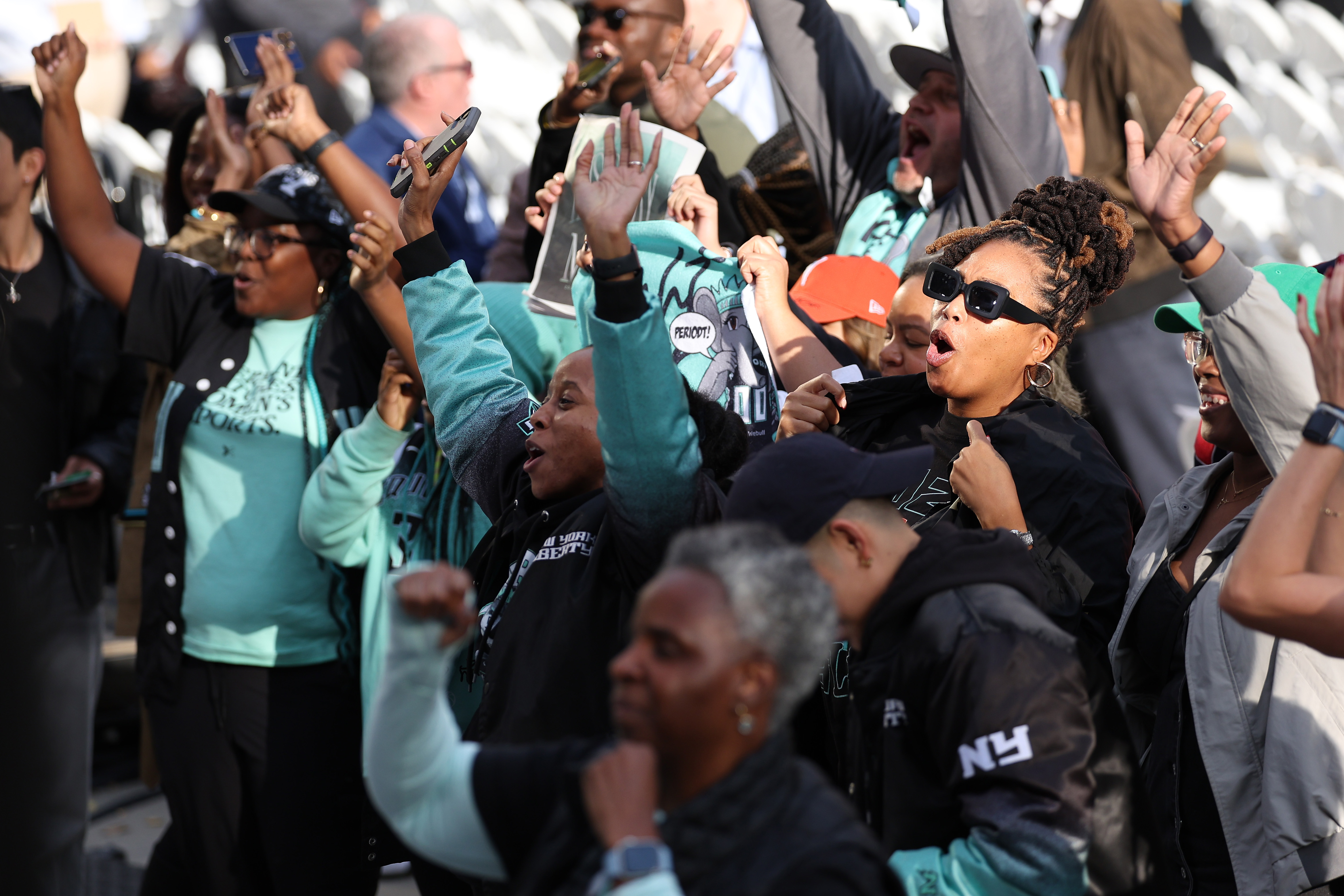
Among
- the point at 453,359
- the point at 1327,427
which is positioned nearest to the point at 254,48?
the point at 453,359

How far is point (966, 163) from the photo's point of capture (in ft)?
12.6

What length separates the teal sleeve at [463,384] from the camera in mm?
3072

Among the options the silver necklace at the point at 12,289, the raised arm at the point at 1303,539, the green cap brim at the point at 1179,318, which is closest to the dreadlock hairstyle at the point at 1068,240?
the green cap brim at the point at 1179,318

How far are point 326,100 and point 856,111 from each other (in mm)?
5762

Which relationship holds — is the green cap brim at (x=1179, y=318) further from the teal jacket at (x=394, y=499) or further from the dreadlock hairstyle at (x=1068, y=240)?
the teal jacket at (x=394, y=499)

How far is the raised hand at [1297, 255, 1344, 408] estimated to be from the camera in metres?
2.04

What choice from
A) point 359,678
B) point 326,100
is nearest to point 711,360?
point 359,678

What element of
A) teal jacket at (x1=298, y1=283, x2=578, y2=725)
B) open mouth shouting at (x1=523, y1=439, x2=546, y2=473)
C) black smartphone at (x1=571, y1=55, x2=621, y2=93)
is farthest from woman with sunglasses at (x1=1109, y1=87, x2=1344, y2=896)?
black smartphone at (x1=571, y1=55, x2=621, y2=93)

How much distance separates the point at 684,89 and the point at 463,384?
1.34 meters

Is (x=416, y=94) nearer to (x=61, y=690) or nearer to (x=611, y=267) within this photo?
(x=61, y=690)

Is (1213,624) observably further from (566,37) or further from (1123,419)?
(566,37)

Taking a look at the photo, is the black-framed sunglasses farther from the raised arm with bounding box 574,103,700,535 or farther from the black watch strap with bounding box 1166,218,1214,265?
the raised arm with bounding box 574,103,700,535

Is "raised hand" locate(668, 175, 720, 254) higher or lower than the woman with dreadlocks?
higher

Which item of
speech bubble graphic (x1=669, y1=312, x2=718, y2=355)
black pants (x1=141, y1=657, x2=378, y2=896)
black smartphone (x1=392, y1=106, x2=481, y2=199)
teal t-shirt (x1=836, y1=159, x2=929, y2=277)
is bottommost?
black pants (x1=141, y1=657, x2=378, y2=896)
